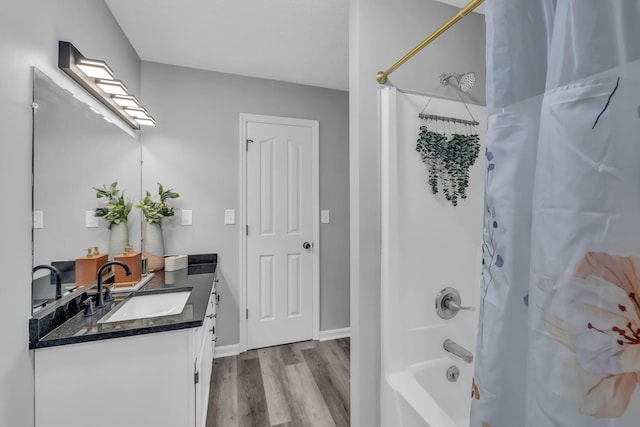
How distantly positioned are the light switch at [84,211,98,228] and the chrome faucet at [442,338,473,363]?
2.03 meters

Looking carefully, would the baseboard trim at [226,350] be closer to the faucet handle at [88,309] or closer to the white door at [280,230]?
the white door at [280,230]

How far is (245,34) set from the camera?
6.57 feet

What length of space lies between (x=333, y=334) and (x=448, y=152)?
2.17 metres

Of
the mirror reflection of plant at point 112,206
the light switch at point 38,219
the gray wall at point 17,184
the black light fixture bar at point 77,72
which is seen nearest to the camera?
the gray wall at point 17,184

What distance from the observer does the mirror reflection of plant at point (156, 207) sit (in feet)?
7.15

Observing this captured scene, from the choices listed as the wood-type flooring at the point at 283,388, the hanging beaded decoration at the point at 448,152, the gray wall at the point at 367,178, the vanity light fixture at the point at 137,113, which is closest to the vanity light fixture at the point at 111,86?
the vanity light fixture at the point at 137,113

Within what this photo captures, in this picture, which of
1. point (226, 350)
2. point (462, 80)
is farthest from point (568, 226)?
point (226, 350)

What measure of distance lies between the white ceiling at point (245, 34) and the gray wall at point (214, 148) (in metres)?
0.15

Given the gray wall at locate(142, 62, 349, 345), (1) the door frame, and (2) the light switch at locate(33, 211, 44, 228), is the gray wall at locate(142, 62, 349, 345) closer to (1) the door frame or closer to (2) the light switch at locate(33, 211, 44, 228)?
(1) the door frame

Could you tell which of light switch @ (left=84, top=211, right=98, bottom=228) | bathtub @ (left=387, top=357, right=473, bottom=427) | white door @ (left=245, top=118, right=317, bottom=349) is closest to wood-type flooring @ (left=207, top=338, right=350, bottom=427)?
white door @ (left=245, top=118, right=317, bottom=349)

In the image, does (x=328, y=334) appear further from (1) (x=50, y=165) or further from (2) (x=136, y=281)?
(1) (x=50, y=165)

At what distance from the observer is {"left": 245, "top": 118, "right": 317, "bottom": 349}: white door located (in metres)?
2.64

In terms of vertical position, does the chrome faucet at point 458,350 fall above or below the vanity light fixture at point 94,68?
below

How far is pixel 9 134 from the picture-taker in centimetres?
98
